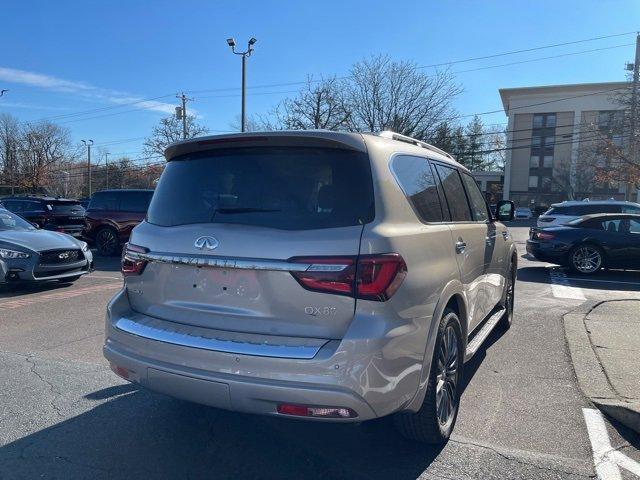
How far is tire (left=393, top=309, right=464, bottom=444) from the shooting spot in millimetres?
3119

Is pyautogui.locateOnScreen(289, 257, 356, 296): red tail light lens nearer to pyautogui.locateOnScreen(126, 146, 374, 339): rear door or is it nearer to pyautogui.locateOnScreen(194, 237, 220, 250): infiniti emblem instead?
pyautogui.locateOnScreen(126, 146, 374, 339): rear door

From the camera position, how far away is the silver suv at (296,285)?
259cm

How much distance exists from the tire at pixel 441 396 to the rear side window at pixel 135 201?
489 inches

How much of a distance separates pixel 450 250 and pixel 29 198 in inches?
662

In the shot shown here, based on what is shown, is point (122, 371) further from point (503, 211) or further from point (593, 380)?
point (503, 211)

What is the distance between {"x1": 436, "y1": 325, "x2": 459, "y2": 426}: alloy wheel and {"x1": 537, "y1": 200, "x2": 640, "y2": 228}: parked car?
45.9 ft

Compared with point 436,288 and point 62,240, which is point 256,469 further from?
point 62,240

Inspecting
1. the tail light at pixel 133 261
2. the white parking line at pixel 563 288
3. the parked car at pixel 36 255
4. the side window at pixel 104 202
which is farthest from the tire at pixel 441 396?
the side window at pixel 104 202

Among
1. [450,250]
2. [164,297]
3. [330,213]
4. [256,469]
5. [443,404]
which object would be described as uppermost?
[330,213]

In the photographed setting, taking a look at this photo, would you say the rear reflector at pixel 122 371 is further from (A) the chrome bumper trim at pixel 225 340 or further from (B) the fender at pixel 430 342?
(B) the fender at pixel 430 342

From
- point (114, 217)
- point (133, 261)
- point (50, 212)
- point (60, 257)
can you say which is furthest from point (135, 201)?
point (133, 261)

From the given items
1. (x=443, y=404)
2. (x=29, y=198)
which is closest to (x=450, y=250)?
(x=443, y=404)

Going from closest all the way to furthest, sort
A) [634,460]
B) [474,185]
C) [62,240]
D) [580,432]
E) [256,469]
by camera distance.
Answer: [256,469]
[634,460]
[580,432]
[474,185]
[62,240]

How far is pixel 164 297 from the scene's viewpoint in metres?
3.11
